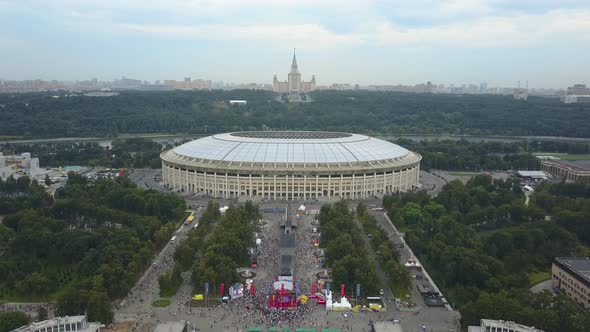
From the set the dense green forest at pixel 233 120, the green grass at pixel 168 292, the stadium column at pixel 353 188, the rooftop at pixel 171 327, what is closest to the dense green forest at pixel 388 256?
the stadium column at pixel 353 188

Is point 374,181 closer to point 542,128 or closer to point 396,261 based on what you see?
point 396,261

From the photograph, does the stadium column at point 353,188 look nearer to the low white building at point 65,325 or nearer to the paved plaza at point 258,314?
the paved plaza at point 258,314

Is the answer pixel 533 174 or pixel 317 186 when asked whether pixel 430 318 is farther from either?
pixel 533 174

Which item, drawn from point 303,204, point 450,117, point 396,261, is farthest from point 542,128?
point 396,261

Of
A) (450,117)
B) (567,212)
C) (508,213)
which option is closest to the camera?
(567,212)

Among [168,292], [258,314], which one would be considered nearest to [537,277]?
[258,314]

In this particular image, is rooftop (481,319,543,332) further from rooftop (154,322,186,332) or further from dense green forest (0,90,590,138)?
dense green forest (0,90,590,138)

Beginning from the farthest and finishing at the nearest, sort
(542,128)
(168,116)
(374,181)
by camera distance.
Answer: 1. (168,116)
2. (542,128)
3. (374,181)
